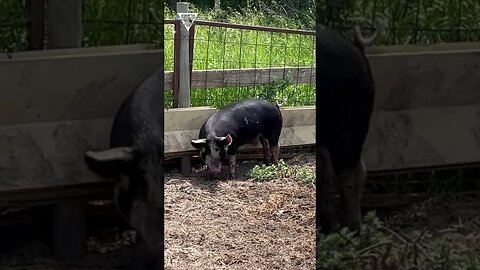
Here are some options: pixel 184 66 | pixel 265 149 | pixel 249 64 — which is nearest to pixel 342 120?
pixel 265 149

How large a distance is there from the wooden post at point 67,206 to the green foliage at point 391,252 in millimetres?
539

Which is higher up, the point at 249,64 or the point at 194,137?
the point at 249,64

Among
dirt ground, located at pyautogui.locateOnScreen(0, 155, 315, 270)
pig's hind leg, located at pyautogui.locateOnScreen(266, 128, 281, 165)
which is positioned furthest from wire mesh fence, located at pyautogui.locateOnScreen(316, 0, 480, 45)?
pig's hind leg, located at pyautogui.locateOnScreen(266, 128, 281, 165)

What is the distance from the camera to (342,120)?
163 cm

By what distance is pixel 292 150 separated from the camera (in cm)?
460

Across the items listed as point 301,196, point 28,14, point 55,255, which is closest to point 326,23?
point 28,14

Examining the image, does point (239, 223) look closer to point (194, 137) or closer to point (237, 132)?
point (237, 132)

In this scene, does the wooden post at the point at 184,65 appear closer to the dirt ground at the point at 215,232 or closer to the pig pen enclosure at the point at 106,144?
the dirt ground at the point at 215,232

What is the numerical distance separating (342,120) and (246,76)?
10.8 ft

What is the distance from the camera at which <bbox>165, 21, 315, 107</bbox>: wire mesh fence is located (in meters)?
4.79

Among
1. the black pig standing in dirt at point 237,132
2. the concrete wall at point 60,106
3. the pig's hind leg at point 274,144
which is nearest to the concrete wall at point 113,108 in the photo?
the concrete wall at point 60,106

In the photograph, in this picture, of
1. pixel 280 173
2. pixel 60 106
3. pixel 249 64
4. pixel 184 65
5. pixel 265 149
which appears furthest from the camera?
pixel 249 64

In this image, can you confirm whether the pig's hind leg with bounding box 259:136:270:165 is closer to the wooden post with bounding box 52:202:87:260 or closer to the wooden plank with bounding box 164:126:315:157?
the wooden plank with bounding box 164:126:315:157

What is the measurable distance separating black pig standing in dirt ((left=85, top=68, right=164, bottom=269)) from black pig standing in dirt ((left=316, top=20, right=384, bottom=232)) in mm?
356
